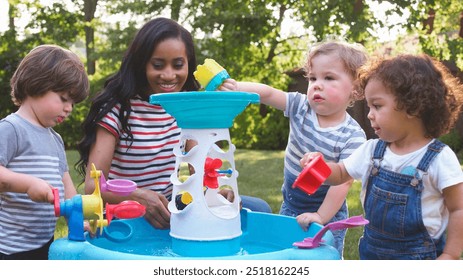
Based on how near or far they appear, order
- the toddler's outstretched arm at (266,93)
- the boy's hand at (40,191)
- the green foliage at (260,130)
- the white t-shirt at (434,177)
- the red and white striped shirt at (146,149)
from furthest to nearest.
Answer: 1. the green foliage at (260,130)
2. the red and white striped shirt at (146,149)
3. the toddler's outstretched arm at (266,93)
4. the white t-shirt at (434,177)
5. the boy's hand at (40,191)

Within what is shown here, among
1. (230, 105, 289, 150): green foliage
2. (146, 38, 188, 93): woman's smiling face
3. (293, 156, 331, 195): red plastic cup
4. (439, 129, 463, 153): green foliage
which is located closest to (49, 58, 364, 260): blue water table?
(293, 156, 331, 195): red plastic cup

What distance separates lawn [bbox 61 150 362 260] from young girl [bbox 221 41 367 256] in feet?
3.74

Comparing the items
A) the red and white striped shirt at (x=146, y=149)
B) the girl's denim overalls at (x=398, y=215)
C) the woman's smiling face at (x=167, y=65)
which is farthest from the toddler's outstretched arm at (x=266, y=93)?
the girl's denim overalls at (x=398, y=215)

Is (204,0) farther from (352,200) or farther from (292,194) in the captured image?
(292,194)

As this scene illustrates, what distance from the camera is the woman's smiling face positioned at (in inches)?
112

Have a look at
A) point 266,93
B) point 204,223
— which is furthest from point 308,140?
point 204,223

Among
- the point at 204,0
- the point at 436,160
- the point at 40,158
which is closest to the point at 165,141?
the point at 40,158

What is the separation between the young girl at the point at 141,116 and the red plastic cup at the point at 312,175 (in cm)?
84

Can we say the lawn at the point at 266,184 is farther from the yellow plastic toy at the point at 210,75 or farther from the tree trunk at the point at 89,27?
the tree trunk at the point at 89,27

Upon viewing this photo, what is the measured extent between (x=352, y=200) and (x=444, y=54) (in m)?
7.07

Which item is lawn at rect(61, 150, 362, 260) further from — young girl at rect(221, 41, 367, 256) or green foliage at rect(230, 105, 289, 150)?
green foliage at rect(230, 105, 289, 150)

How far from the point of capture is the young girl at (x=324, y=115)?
114 inches

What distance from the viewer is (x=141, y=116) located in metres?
2.98

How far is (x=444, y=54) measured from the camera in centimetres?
1234
